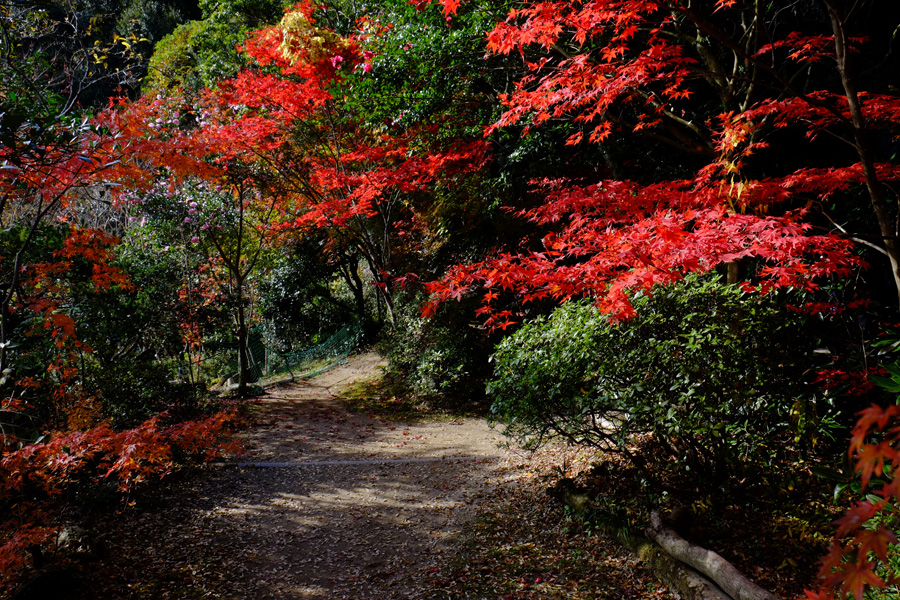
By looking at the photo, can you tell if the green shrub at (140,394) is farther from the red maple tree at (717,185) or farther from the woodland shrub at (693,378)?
the woodland shrub at (693,378)

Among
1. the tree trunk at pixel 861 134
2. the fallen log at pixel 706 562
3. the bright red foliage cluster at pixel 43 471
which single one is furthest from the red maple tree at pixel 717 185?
the bright red foliage cluster at pixel 43 471

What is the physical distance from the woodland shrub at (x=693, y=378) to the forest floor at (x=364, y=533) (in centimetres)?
97

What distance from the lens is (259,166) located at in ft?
34.2

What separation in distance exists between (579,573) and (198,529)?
136 inches

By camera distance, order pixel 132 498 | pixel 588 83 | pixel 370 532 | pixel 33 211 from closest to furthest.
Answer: pixel 588 83
pixel 370 532
pixel 132 498
pixel 33 211

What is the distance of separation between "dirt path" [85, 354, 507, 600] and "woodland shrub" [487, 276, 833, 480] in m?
1.63

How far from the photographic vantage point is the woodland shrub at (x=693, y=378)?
344 centimetres

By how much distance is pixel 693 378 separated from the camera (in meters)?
3.49

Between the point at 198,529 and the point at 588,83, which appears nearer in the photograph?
the point at 588,83

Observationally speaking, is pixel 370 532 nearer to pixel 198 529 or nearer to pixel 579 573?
pixel 198 529

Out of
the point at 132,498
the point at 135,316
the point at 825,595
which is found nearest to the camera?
the point at 825,595

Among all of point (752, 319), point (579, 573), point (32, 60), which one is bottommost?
point (579, 573)

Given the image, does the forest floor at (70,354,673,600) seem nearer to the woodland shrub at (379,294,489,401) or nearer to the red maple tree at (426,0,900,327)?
the woodland shrub at (379,294,489,401)

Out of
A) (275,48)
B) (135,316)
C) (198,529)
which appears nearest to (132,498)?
(198,529)
